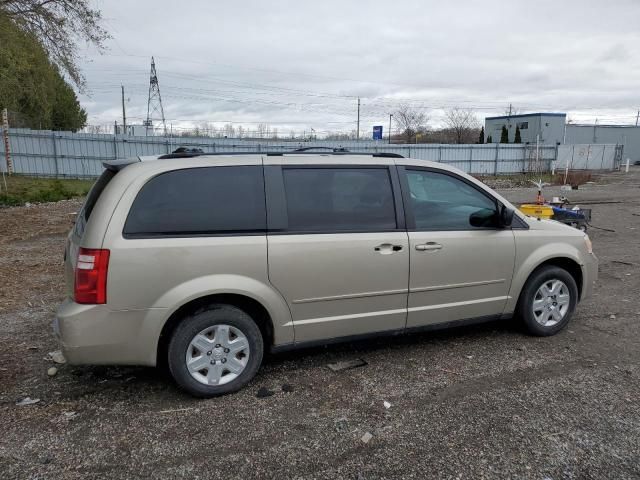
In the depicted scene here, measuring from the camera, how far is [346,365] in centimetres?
428

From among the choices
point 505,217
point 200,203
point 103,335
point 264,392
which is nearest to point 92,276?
point 103,335

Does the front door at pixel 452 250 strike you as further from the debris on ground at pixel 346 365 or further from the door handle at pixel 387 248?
the debris on ground at pixel 346 365

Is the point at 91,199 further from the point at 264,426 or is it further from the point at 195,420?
the point at 264,426

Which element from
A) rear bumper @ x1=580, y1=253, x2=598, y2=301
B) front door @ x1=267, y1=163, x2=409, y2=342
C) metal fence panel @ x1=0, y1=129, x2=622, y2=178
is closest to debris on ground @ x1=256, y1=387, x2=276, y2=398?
front door @ x1=267, y1=163, x2=409, y2=342

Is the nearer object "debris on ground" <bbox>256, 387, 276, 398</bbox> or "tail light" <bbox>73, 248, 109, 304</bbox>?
"tail light" <bbox>73, 248, 109, 304</bbox>

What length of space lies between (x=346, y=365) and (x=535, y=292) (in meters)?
1.99

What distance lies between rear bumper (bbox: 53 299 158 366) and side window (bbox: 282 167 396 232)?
1299 millimetres

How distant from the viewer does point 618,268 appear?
306 inches

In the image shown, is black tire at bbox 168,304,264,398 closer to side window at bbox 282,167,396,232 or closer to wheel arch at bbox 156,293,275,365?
wheel arch at bbox 156,293,275,365

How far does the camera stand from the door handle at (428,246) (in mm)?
4184

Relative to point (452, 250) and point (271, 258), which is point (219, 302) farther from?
point (452, 250)

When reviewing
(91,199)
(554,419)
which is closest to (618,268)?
(554,419)

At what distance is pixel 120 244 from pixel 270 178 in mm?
1183

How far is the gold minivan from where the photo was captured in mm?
3391
